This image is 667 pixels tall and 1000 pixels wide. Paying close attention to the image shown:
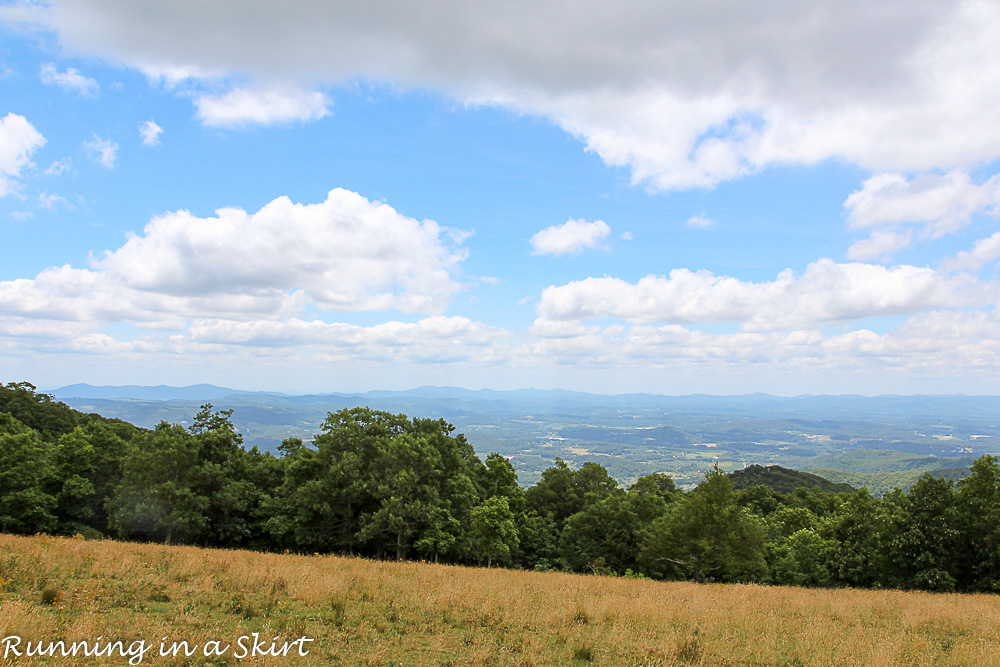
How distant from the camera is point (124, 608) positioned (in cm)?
810

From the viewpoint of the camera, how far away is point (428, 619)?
9.14 metres

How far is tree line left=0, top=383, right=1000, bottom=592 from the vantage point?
77.8ft

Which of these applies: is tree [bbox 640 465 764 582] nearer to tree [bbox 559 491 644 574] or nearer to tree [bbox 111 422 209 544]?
tree [bbox 559 491 644 574]

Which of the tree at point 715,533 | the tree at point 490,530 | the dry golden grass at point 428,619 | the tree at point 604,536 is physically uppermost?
the dry golden grass at point 428,619

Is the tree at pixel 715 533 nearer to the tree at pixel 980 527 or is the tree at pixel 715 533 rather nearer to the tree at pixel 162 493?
the tree at pixel 980 527

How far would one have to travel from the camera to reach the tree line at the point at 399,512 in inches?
933

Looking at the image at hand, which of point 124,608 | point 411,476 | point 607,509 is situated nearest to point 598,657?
point 124,608

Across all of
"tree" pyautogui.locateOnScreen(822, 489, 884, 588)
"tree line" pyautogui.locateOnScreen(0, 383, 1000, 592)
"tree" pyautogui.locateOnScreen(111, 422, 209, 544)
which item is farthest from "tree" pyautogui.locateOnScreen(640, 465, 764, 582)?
"tree" pyautogui.locateOnScreen(111, 422, 209, 544)

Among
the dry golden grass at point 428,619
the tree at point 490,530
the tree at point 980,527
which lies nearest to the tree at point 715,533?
the tree at point 980,527

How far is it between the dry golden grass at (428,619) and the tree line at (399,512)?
14052 millimetres

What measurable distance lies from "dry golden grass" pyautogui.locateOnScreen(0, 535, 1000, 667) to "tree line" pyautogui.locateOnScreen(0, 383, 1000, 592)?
1405cm

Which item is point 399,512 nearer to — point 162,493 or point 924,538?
point 162,493

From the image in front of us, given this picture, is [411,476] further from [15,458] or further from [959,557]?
[959,557]

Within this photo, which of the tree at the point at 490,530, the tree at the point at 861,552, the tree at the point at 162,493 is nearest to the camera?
the tree at the point at 861,552
